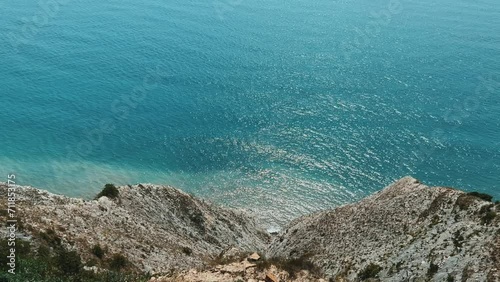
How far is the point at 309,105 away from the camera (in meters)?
142

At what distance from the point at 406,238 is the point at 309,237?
1848 cm

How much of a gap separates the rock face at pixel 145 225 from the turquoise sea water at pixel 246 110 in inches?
805

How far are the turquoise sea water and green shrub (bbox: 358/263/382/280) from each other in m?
51.6

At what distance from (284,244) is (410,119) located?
85713mm

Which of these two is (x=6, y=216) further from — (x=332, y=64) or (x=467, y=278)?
(x=332, y=64)

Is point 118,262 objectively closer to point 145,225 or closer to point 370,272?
point 145,225

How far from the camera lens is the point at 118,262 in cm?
4741

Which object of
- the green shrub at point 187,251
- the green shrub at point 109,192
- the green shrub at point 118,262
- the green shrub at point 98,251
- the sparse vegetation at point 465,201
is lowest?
the green shrub at point 187,251

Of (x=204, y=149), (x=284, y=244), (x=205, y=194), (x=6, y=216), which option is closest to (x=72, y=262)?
(x=6, y=216)

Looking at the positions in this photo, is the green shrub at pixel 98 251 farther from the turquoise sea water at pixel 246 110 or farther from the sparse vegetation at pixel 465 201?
the turquoise sea water at pixel 246 110

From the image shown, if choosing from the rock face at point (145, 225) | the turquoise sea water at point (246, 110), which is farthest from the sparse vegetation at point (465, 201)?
the turquoise sea water at point (246, 110)

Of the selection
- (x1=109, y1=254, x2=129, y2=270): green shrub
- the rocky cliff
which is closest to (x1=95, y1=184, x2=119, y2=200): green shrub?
the rocky cliff

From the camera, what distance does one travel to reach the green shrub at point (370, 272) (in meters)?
45.2

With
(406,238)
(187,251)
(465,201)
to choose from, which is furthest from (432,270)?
(187,251)
